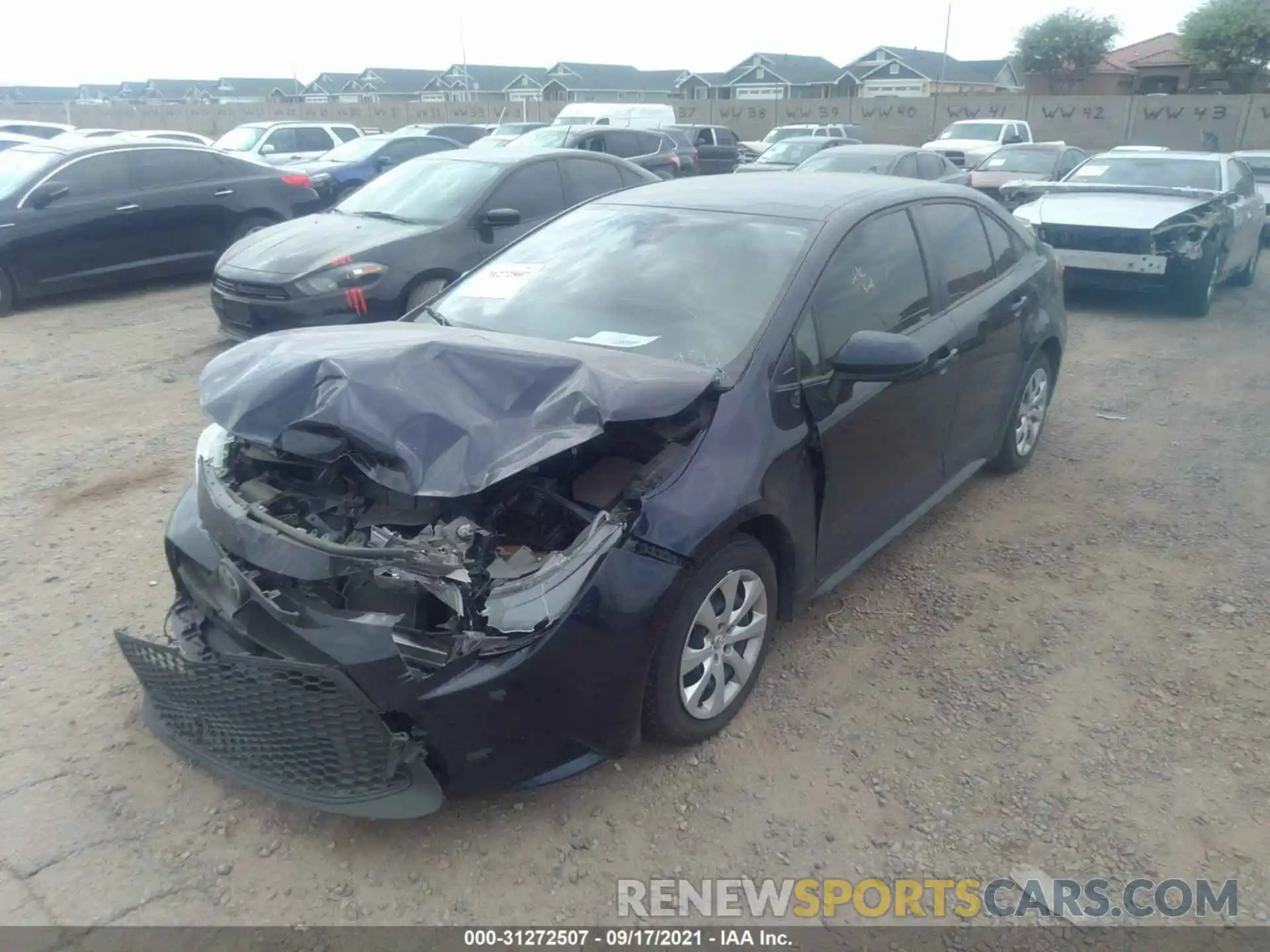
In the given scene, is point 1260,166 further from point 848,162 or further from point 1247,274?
point 848,162

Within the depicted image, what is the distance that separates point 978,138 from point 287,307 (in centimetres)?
1970

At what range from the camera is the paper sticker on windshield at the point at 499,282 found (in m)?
3.96

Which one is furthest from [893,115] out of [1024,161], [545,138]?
[545,138]

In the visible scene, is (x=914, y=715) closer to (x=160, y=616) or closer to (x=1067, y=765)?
(x=1067, y=765)

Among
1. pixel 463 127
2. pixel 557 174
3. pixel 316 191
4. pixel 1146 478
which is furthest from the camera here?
pixel 463 127

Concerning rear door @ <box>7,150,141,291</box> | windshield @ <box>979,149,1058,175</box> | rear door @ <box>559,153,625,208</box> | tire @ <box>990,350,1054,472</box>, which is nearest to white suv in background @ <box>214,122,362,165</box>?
rear door @ <box>7,150,141,291</box>

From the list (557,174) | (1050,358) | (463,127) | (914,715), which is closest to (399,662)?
(914,715)

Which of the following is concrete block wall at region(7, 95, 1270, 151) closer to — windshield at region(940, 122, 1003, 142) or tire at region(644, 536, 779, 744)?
windshield at region(940, 122, 1003, 142)

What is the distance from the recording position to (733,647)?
3.17m

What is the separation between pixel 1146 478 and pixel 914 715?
294 cm

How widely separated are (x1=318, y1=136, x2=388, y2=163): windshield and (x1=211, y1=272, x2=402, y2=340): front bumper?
27.4 feet

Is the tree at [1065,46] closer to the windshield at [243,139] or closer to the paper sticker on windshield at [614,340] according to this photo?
the windshield at [243,139]

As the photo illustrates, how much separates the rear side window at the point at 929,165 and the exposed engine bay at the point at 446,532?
10741mm

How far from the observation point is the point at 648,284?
3654 millimetres
